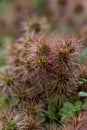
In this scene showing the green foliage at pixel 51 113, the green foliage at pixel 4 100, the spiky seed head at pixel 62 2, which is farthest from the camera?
the spiky seed head at pixel 62 2

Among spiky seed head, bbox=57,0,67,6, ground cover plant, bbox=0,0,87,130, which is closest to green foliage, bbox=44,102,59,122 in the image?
ground cover plant, bbox=0,0,87,130

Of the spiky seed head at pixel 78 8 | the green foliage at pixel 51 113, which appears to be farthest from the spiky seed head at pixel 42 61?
the spiky seed head at pixel 78 8

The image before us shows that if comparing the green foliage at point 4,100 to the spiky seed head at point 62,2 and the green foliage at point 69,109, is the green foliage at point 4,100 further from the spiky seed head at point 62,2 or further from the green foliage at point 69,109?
the spiky seed head at point 62,2

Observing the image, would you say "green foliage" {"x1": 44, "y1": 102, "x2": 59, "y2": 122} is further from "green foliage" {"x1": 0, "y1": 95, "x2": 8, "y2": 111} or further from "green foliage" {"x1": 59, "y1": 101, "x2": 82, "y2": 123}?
"green foliage" {"x1": 0, "y1": 95, "x2": 8, "y2": 111}

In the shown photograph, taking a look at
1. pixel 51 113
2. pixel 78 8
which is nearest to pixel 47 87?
pixel 51 113

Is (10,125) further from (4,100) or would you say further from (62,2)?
(62,2)

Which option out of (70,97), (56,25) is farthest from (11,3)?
(70,97)
